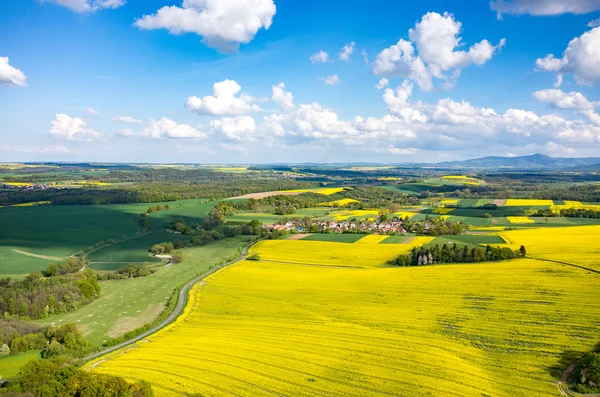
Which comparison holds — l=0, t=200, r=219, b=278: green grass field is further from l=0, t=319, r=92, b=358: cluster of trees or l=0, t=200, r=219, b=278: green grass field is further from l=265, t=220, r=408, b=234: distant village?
l=265, t=220, r=408, b=234: distant village

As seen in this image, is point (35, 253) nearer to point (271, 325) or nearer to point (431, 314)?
point (271, 325)

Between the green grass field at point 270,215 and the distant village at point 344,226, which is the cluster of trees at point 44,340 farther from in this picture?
the green grass field at point 270,215

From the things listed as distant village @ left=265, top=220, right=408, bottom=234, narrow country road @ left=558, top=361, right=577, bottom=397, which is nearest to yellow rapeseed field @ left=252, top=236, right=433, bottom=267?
distant village @ left=265, top=220, right=408, bottom=234

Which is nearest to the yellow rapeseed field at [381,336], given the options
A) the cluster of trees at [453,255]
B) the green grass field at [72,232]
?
the cluster of trees at [453,255]

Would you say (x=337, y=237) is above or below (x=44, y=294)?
above

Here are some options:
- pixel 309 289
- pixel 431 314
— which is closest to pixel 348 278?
pixel 309 289

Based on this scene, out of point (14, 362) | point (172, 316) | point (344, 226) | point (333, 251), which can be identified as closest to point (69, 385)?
point (14, 362)

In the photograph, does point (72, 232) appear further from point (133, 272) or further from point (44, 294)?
point (44, 294)
